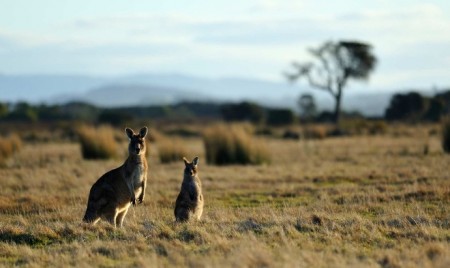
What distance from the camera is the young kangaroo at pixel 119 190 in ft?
33.8

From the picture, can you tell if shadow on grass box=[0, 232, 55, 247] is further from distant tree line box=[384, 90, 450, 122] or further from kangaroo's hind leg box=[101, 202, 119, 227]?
distant tree line box=[384, 90, 450, 122]

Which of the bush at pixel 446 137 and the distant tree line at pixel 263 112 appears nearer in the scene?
the bush at pixel 446 137

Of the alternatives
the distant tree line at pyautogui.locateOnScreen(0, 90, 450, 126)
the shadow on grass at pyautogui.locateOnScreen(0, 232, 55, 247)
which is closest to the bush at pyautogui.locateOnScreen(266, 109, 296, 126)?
the distant tree line at pyautogui.locateOnScreen(0, 90, 450, 126)

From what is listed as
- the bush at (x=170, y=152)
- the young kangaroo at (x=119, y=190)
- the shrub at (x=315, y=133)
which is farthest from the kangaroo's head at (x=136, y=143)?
the shrub at (x=315, y=133)

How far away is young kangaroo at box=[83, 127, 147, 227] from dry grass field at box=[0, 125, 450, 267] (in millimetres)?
227

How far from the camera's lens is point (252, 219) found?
10562 mm

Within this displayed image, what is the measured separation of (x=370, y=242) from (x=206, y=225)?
2349 millimetres

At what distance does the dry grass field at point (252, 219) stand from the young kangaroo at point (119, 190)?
0.74 ft

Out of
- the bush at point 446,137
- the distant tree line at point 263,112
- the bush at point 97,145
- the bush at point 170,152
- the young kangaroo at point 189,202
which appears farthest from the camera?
the distant tree line at point 263,112

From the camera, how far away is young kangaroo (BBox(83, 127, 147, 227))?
406 inches

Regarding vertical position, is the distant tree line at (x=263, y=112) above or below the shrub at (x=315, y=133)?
above

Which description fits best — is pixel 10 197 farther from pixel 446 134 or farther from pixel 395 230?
pixel 446 134

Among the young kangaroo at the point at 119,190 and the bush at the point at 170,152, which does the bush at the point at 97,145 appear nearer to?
the bush at the point at 170,152

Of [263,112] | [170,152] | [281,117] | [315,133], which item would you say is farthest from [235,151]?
[263,112]
